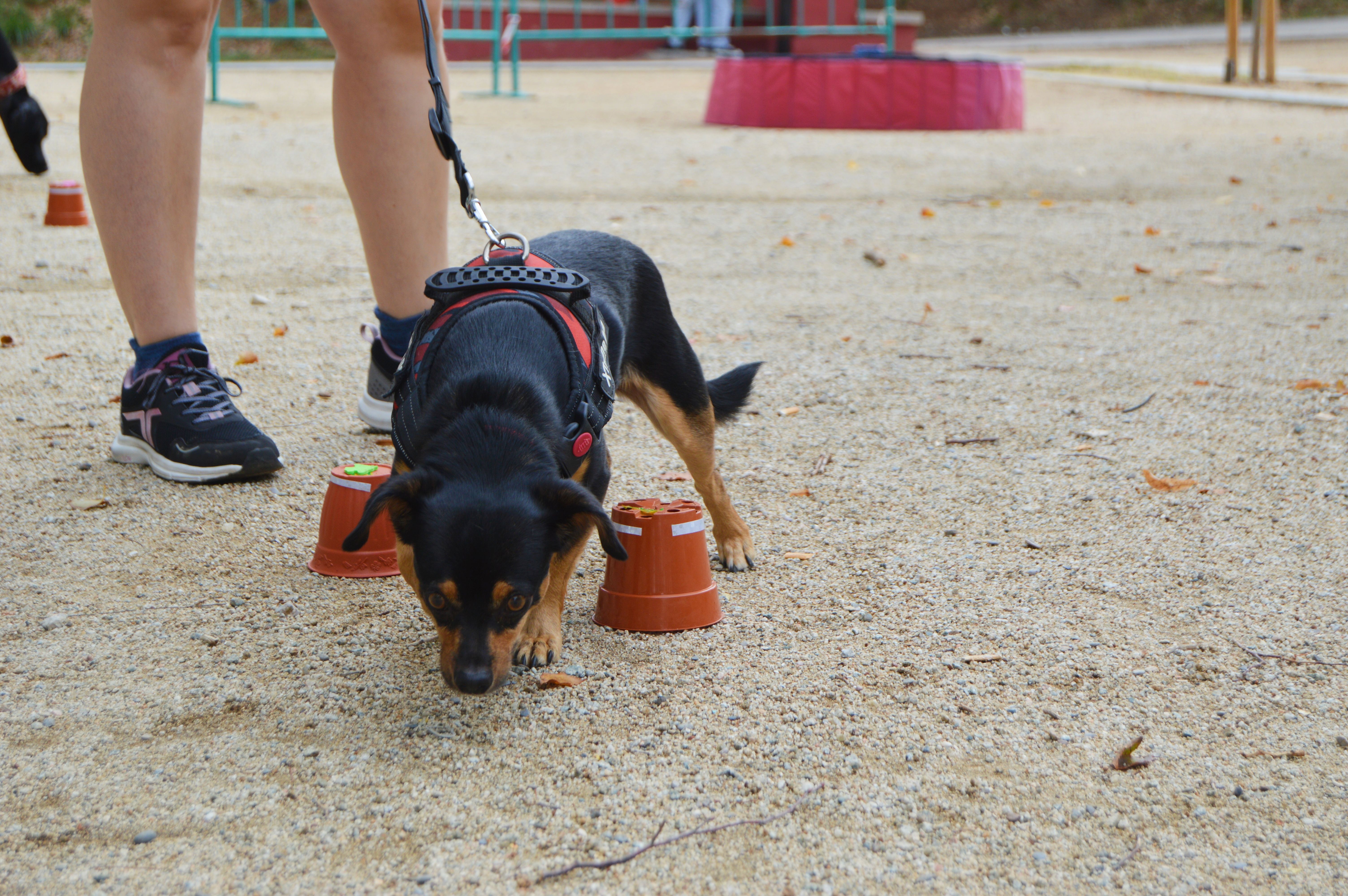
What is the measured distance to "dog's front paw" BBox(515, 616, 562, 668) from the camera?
2316 mm

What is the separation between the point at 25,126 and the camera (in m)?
6.09

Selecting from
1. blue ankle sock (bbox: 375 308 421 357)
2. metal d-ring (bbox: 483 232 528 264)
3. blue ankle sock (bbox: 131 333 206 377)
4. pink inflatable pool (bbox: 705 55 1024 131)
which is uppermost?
pink inflatable pool (bbox: 705 55 1024 131)

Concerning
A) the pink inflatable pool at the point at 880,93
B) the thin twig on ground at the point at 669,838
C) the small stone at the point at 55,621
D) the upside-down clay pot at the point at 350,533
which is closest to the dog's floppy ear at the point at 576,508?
the thin twig on ground at the point at 669,838

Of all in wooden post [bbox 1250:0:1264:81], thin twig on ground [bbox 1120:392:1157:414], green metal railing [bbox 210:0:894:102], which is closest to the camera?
thin twig on ground [bbox 1120:392:1157:414]

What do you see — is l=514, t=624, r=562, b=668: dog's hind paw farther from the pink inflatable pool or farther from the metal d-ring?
the pink inflatable pool

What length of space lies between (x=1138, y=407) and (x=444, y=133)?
7.71 ft

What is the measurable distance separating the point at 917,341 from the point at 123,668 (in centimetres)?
315

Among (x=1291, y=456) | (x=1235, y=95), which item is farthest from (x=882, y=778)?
(x=1235, y=95)

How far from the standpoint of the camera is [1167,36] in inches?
954

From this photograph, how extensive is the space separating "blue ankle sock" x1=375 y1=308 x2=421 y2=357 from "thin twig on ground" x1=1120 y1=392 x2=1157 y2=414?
2177 mm

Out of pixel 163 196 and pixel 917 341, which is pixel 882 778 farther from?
pixel 917 341

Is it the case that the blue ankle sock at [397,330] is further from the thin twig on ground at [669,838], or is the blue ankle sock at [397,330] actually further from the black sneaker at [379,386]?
the thin twig on ground at [669,838]

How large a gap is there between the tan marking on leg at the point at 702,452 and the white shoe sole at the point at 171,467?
1.05m

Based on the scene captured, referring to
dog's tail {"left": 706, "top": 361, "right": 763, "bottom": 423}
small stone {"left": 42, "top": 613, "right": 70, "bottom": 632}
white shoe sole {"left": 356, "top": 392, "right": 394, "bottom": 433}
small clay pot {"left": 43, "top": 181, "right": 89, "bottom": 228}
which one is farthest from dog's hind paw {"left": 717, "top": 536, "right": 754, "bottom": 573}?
small clay pot {"left": 43, "top": 181, "right": 89, "bottom": 228}
